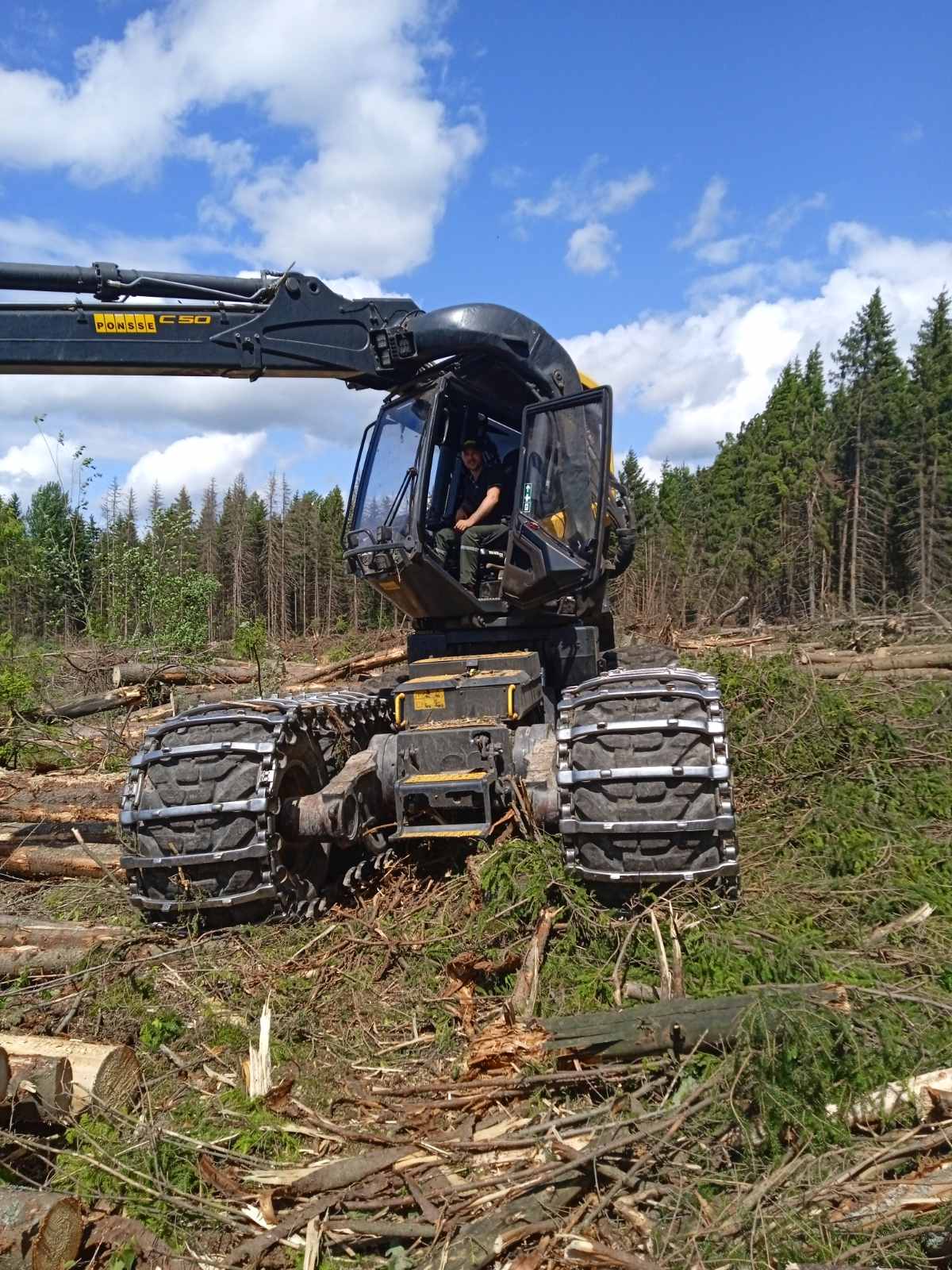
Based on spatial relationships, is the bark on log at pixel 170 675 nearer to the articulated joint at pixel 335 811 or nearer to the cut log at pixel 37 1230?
the articulated joint at pixel 335 811

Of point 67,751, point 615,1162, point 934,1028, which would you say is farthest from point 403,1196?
point 67,751

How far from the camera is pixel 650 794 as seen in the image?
446 centimetres

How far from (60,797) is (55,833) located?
125 centimetres

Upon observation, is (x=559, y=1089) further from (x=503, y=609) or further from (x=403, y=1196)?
(x=503, y=609)

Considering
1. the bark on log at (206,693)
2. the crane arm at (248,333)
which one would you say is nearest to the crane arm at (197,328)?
the crane arm at (248,333)

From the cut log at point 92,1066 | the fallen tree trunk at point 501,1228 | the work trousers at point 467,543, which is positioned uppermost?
the work trousers at point 467,543

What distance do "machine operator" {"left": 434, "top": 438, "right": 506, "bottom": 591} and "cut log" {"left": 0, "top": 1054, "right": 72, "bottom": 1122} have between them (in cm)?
391

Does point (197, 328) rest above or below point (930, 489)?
below

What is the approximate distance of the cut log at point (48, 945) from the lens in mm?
4977

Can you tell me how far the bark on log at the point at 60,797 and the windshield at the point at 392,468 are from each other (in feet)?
11.3

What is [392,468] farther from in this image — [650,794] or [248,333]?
[650,794]

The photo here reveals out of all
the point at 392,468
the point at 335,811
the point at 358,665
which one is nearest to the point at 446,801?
the point at 335,811

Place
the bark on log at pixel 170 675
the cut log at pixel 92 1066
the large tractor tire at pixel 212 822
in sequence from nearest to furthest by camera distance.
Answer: the cut log at pixel 92 1066
the large tractor tire at pixel 212 822
the bark on log at pixel 170 675

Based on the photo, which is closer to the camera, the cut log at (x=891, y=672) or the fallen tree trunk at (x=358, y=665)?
the cut log at (x=891, y=672)
